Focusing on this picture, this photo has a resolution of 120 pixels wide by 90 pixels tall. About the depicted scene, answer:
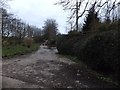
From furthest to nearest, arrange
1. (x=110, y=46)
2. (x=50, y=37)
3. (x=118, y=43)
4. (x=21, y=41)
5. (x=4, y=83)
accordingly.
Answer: (x=50, y=37) < (x=21, y=41) < (x=110, y=46) < (x=118, y=43) < (x=4, y=83)

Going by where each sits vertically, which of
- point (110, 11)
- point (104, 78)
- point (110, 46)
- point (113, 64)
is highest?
point (110, 11)

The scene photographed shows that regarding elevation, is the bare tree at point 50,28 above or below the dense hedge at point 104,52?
above

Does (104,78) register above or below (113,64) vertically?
below

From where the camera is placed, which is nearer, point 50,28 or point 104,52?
point 104,52

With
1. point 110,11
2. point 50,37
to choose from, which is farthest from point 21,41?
point 110,11

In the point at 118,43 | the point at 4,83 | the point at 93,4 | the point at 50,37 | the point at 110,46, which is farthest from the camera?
the point at 50,37

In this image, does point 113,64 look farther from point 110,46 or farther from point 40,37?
point 40,37

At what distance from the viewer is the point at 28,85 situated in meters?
10.3

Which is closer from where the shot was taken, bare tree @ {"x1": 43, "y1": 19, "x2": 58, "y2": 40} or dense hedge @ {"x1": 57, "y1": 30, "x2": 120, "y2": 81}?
dense hedge @ {"x1": 57, "y1": 30, "x2": 120, "y2": 81}

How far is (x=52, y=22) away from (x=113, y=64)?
76920mm

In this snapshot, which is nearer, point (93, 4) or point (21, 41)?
point (93, 4)

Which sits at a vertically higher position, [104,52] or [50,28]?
[50,28]

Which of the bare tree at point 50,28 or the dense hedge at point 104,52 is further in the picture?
the bare tree at point 50,28

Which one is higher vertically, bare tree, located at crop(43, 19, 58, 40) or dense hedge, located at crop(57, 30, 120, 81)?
bare tree, located at crop(43, 19, 58, 40)
